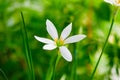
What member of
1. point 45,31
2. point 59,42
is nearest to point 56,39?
point 59,42

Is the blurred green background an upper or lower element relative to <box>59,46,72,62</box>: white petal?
lower

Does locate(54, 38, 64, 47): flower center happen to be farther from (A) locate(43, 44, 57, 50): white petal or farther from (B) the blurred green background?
(B) the blurred green background

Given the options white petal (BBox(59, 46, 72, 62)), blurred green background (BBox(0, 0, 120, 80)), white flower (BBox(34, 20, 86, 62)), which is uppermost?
white flower (BBox(34, 20, 86, 62))

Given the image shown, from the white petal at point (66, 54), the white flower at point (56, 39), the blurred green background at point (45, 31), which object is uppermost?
the white flower at point (56, 39)

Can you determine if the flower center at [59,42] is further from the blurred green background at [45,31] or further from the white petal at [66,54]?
the blurred green background at [45,31]

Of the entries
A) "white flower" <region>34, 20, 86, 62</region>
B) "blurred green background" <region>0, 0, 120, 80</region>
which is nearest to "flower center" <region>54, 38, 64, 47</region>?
"white flower" <region>34, 20, 86, 62</region>

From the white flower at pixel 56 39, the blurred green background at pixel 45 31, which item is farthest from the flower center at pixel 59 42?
the blurred green background at pixel 45 31

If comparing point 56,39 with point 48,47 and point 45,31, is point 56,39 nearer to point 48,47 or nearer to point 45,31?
point 48,47

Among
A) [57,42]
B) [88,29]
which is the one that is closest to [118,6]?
[57,42]

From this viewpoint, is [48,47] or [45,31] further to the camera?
[45,31]

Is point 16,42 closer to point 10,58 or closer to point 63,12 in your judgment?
point 10,58

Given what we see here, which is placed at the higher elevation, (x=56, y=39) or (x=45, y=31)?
(x=56, y=39)
